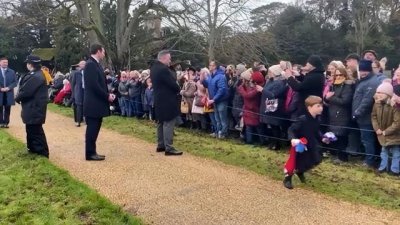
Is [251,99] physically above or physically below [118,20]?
below

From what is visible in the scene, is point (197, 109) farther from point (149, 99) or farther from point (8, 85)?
point (8, 85)

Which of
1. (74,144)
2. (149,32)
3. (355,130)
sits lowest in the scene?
(74,144)

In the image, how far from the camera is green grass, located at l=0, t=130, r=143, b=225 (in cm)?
546

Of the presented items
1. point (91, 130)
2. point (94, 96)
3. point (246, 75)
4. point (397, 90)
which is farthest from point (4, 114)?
point (397, 90)

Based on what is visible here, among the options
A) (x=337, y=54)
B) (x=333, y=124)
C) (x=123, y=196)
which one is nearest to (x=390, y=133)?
(x=333, y=124)

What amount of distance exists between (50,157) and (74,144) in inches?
58.4

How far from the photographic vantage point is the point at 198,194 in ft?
20.7

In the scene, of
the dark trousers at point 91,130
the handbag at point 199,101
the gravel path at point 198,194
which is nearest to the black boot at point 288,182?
the gravel path at point 198,194

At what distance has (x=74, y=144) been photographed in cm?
1030

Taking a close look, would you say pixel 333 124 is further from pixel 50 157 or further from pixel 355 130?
pixel 50 157

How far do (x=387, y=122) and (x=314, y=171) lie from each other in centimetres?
148

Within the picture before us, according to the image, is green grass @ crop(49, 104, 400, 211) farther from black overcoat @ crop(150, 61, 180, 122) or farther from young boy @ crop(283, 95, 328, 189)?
black overcoat @ crop(150, 61, 180, 122)

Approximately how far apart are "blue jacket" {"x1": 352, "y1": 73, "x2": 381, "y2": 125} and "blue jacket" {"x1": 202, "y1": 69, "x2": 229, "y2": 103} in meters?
3.33

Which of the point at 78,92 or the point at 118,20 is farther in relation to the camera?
the point at 118,20
